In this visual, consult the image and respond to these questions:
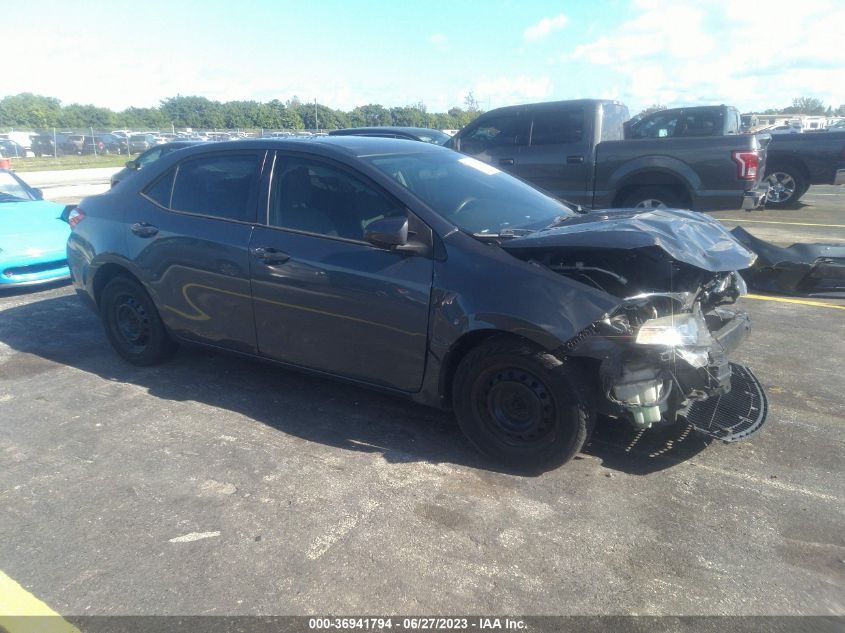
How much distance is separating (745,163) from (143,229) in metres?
7.46

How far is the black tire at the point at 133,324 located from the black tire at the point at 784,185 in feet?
40.8

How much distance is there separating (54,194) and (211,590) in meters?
19.9

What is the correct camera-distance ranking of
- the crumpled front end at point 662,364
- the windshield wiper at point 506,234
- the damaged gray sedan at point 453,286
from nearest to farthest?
the crumpled front end at point 662,364, the damaged gray sedan at point 453,286, the windshield wiper at point 506,234

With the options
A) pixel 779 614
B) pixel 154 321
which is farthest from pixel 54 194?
pixel 779 614

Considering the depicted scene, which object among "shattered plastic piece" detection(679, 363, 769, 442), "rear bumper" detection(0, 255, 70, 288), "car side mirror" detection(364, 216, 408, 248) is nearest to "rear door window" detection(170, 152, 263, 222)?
"car side mirror" detection(364, 216, 408, 248)

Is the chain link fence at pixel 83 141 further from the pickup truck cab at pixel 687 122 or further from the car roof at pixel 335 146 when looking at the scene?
the car roof at pixel 335 146

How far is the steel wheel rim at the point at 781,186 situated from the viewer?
1344cm

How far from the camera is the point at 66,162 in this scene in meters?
35.8

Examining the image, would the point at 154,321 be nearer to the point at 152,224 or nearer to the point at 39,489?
the point at 152,224

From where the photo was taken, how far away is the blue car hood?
23.8ft

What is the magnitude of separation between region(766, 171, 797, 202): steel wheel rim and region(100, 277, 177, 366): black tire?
41.5 ft

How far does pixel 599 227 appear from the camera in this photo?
361cm

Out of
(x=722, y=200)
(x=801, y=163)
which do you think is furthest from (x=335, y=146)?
(x=801, y=163)

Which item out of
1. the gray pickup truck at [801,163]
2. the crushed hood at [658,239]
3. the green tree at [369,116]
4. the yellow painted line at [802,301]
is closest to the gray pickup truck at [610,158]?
the yellow painted line at [802,301]
